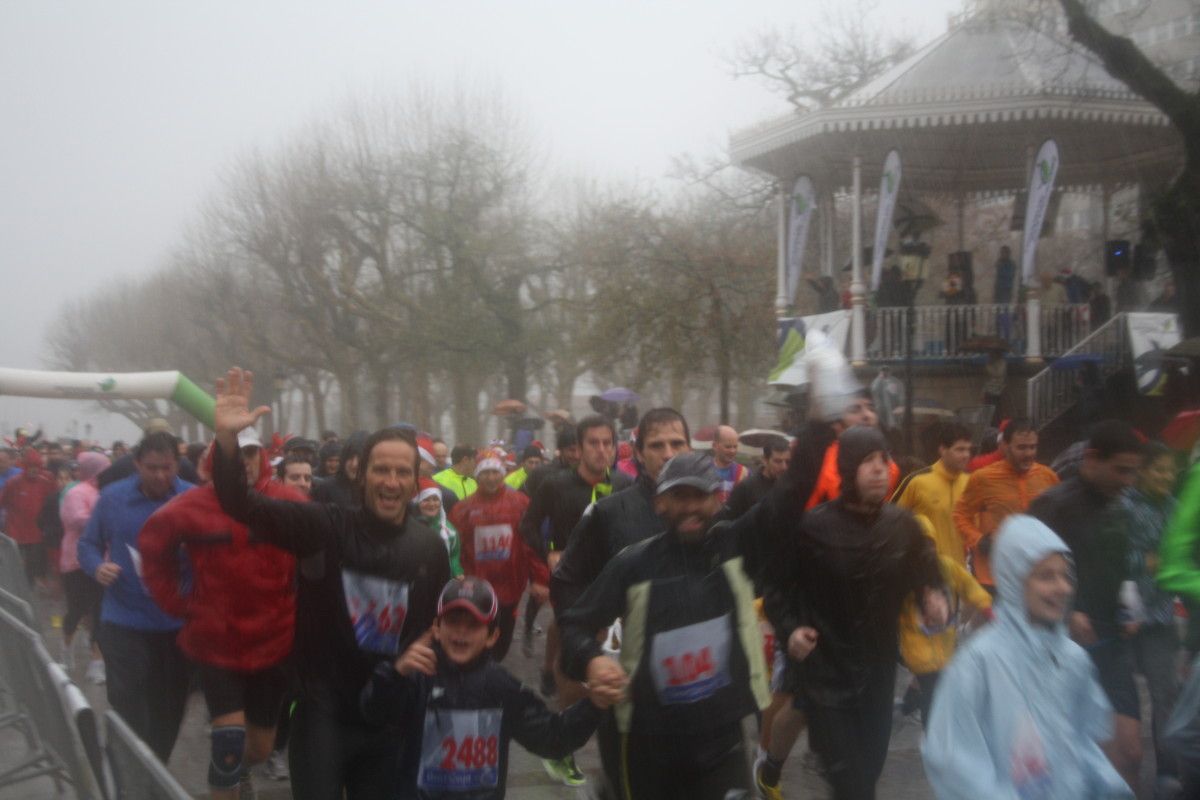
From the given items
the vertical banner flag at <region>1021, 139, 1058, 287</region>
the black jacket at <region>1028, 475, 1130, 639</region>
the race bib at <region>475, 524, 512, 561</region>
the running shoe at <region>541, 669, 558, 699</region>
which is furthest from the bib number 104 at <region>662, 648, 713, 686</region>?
the vertical banner flag at <region>1021, 139, 1058, 287</region>

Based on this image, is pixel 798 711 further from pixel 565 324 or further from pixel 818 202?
pixel 565 324

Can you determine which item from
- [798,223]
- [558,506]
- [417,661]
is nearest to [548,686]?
[558,506]

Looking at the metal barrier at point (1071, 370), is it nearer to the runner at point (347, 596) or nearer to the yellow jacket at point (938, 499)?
the yellow jacket at point (938, 499)

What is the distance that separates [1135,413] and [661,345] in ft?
30.3

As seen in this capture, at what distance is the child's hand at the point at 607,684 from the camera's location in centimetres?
362

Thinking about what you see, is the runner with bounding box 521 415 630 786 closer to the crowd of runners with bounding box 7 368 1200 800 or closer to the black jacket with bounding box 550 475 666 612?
the crowd of runners with bounding box 7 368 1200 800

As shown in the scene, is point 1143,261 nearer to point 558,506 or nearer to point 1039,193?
point 1039,193

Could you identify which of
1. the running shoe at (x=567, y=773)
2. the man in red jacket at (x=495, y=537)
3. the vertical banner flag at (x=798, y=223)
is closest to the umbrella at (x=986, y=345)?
the vertical banner flag at (x=798, y=223)

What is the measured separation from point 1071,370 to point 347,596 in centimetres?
1770

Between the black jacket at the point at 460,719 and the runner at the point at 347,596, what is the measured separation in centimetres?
26

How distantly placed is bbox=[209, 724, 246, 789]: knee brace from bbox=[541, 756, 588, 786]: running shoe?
195cm

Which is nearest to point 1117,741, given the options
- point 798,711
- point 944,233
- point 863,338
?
point 798,711

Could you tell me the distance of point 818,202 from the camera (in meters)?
24.2

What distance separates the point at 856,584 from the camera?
473 centimetres
